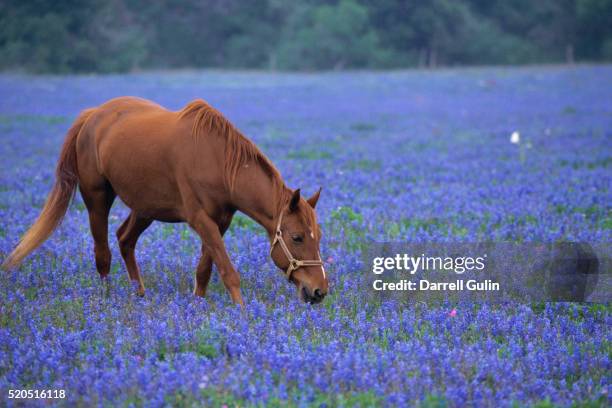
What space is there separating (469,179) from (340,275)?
6.21 meters

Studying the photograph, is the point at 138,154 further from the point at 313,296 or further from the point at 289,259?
the point at 313,296

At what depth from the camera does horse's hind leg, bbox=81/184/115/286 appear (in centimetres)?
636

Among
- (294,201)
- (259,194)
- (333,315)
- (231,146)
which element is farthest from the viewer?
(231,146)

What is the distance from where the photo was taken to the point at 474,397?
3.86 m

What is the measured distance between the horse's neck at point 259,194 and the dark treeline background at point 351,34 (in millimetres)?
60803

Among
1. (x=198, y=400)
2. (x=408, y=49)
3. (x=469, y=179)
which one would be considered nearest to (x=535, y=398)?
(x=198, y=400)

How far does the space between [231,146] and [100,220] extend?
1638 mm

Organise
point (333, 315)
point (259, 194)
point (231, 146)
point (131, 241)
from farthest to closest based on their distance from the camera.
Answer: point (131, 241)
point (231, 146)
point (259, 194)
point (333, 315)

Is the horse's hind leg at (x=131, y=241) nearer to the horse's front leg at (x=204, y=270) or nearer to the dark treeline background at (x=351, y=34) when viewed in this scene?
the horse's front leg at (x=204, y=270)

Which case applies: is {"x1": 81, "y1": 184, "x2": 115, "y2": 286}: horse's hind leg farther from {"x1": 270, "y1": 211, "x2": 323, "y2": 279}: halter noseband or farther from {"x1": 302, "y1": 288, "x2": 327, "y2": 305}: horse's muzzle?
{"x1": 302, "y1": 288, "x2": 327, "y2": 305}: horse's muzzle

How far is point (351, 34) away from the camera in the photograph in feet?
223

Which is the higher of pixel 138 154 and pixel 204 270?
pixel 138 154

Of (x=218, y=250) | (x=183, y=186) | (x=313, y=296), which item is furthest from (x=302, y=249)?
(x=183, y=186)

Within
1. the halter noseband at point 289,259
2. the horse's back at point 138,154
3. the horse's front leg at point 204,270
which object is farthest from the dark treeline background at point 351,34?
the halter noseband at point 289,259
